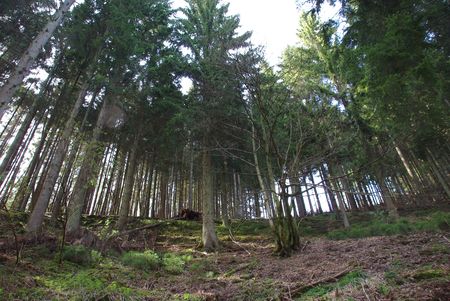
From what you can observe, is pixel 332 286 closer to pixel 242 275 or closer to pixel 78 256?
pixel 242 275

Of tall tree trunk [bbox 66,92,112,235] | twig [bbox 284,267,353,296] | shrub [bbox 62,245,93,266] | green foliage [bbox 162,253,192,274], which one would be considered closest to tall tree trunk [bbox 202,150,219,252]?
green foliage [bbox 162,253,192,274]

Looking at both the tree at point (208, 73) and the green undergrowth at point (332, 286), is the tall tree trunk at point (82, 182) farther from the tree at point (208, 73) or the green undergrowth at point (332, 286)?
the green undergrowth at point (332, 286)

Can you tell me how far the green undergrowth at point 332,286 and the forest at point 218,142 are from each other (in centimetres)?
3

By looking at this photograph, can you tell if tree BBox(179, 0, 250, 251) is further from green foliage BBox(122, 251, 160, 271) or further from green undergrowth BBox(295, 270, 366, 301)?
green undergrowth BBox(295, 270, 366, 301)

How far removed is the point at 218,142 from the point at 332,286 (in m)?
7.01

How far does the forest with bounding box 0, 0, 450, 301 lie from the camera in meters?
5.23

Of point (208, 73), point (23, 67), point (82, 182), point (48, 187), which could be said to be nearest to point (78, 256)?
point (82, 182)

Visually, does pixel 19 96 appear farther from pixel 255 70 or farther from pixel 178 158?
pixel 255 70

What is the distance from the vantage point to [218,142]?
34.5 feet

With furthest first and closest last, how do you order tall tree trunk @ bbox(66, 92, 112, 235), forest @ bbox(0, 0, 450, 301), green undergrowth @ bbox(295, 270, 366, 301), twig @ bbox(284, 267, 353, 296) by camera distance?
tall tree trunk @ bbox(66, 92, 112, 235) → forest @ bbox(0, 0, 450, 301) → twig @ bbox(284, 267, 353, 296) → green undergrowth @ bbox(295, 270, 366, 301)

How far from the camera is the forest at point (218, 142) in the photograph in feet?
17.1

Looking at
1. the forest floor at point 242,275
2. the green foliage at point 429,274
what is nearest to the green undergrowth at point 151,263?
the forest floor at point 242,275

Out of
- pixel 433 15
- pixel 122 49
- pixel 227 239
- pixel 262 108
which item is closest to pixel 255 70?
pixel 262 108

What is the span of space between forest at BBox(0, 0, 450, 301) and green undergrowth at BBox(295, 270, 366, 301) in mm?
28
